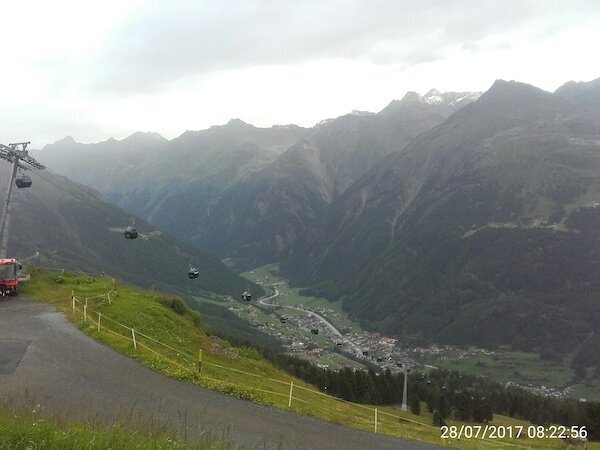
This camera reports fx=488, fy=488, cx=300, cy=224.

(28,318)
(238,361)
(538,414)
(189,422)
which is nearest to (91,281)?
(28,318)

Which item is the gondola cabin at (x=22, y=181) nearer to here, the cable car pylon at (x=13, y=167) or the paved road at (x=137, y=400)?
the cable car pylon at (x=13, y=167)

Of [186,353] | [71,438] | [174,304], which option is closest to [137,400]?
[186,353]

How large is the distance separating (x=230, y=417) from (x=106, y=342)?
527 inches

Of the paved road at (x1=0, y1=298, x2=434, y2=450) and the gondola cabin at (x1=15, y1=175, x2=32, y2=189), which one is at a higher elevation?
the gondola cabin at (x1=15, y1=175, x2=32, y2=189)

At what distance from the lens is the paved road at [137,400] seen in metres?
20.4

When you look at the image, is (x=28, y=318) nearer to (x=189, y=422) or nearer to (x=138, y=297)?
(x=138, y=297)

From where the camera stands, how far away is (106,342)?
31.9 metres

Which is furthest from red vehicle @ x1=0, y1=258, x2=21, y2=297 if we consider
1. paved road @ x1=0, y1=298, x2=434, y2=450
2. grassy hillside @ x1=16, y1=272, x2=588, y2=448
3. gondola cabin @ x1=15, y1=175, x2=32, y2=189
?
paved road @ x1=0, y1=298, x2=434, y2=450

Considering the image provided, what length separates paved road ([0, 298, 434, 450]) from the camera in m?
20.4

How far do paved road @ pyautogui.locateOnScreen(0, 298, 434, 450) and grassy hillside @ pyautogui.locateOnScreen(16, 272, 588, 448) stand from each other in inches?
54.3

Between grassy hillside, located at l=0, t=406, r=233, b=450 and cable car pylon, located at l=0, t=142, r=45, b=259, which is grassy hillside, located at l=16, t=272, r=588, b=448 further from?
grassy hillside, located at l=0, t=406, r=233, b=450

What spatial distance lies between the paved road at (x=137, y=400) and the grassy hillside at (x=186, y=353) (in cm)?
138

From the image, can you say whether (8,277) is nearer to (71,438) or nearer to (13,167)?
(13,167)

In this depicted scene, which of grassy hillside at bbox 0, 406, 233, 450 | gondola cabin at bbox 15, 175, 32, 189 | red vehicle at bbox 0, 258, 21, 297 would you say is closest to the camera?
grassy hillside at bbox 0, 406, 233, 450
